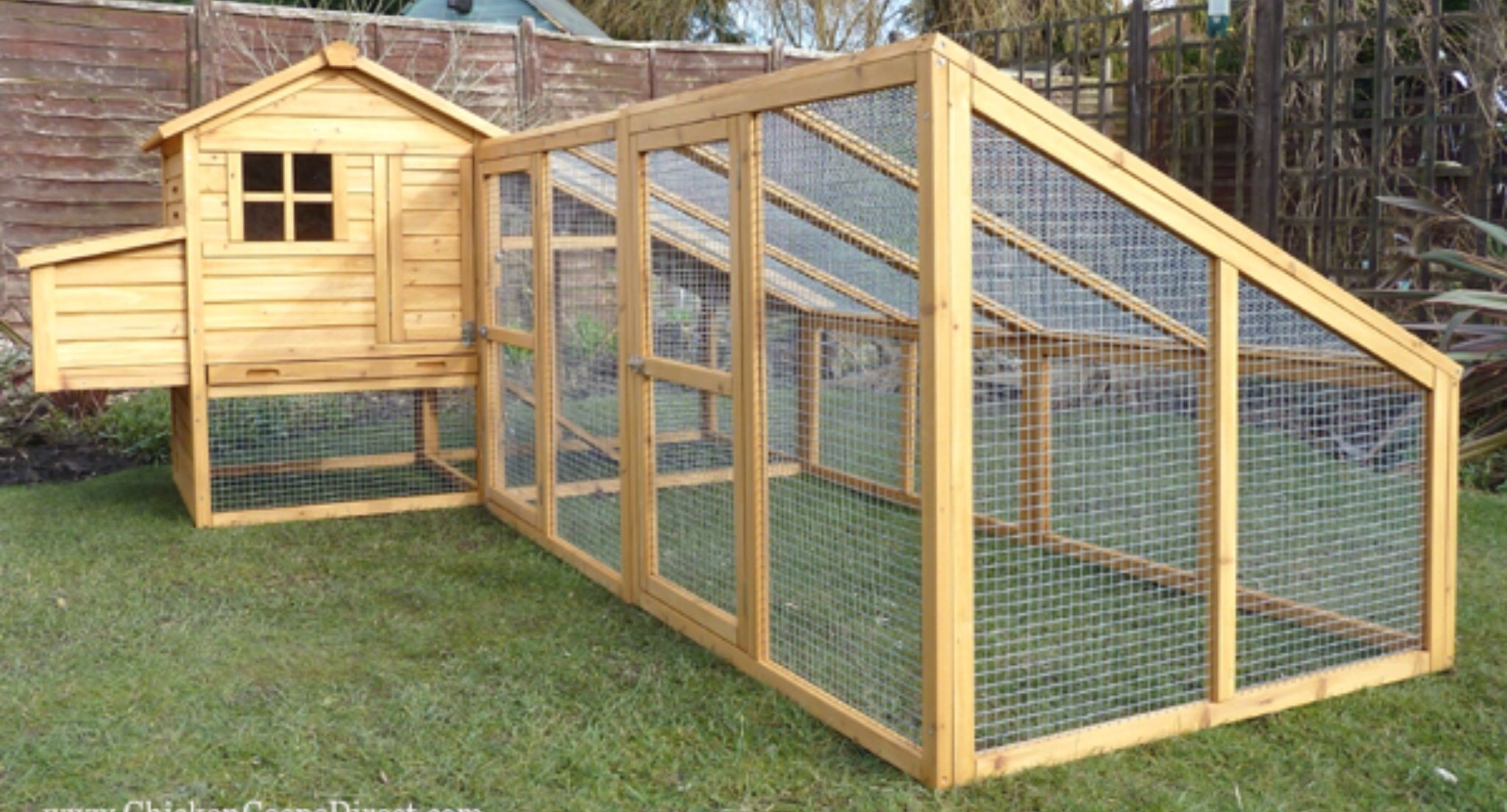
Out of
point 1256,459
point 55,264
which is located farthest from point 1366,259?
point 55,264

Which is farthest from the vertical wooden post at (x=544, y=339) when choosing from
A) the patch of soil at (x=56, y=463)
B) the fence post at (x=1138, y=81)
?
the fence post at (x=1138, y=81)

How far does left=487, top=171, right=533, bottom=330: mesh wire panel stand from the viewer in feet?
19.5

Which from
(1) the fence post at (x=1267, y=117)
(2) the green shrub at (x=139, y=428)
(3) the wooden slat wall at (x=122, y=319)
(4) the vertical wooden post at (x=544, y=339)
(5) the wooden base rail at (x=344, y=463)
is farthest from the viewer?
(1) the fence post at (x=1267, y=117)

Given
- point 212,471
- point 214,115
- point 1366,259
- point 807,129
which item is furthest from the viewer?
point 1366,259

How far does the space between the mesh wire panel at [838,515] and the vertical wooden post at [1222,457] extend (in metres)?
0.71

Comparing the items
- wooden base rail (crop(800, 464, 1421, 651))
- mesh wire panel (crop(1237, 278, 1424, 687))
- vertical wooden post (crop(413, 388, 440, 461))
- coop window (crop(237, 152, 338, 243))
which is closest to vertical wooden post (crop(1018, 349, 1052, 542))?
wooden base rail (crop(800, 464, 1421, 651))

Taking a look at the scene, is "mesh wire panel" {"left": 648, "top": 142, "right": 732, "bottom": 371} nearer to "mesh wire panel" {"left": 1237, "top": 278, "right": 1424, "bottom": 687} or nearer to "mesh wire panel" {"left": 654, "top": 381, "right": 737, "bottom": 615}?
"mesh wire panel" {"left": 654, "top": 381, "right": 737, "bottom": 615}

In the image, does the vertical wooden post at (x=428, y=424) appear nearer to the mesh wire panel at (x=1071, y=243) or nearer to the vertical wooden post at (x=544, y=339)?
the vertical wooden post at (x=544, y=339)

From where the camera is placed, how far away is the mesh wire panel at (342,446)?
6.61 m

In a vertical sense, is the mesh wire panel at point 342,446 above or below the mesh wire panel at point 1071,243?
below

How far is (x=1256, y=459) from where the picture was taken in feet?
13.5

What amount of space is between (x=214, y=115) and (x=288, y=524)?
5.48ft

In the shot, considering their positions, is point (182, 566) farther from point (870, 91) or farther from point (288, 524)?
point (870, 91)

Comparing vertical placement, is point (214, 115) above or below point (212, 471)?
above
